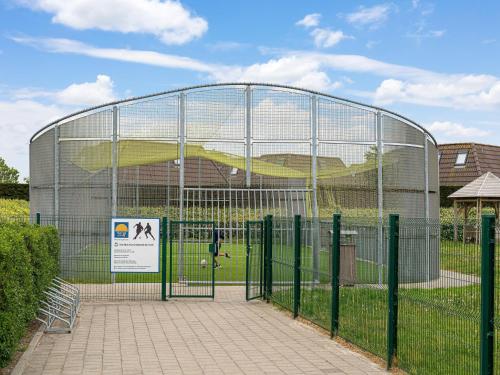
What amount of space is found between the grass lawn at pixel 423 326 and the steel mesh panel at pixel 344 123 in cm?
919

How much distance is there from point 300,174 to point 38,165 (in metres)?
7.59

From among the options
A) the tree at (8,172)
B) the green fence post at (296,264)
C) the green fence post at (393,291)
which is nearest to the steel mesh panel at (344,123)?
the green fence post at (296,264)

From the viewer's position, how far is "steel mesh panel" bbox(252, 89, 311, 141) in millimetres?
20453

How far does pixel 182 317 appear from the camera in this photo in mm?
14477

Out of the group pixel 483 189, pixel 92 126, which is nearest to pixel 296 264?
pixel 92 126

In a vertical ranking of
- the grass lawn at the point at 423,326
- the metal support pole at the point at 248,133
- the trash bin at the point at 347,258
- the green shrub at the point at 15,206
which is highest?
the metal support pole at the point at 248,133

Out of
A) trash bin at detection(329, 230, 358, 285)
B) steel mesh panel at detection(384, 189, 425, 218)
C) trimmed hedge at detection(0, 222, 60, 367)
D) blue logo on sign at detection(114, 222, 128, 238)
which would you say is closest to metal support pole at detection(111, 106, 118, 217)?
blue logo on sign at detection(114, 222, 128, 238)

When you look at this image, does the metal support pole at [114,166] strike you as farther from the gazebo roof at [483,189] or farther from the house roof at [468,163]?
the house roof at [468,163]

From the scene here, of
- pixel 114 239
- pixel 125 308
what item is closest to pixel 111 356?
pixel 125 308

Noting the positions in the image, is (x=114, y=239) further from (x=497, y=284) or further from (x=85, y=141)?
(x=497, y=284)

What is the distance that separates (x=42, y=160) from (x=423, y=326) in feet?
49.7

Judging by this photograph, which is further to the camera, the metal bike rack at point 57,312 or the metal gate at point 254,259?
the metal gate at point 254,259

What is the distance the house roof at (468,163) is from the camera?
49794 mm

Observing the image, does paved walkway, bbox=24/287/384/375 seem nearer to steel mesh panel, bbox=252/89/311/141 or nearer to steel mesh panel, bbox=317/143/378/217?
steel mesh panel, bbox=317/143/378/217
